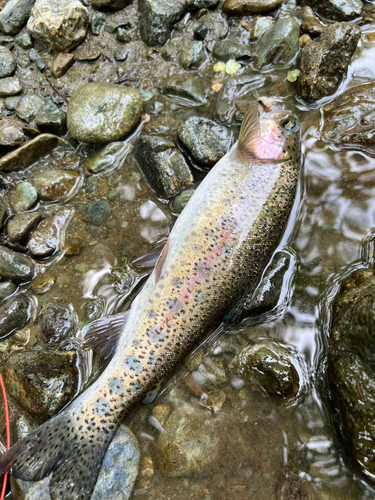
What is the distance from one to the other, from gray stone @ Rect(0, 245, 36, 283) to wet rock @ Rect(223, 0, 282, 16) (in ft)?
Answer: 12.9

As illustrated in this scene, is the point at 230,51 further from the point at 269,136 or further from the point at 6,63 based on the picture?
the point at 6,63

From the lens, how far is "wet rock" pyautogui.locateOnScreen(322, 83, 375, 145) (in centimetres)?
357

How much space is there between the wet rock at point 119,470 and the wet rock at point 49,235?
74.9 inches

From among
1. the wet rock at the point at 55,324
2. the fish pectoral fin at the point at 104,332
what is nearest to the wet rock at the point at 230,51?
the fish pectoral fin at the point at 104,332

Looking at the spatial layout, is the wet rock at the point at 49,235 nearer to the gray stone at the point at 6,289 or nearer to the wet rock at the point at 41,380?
the gray stone at the point at 6,289

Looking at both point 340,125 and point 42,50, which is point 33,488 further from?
point 42,50

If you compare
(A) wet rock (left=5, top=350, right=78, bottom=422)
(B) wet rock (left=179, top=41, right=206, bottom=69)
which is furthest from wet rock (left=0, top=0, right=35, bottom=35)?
(A) wet rock (left=5, top=350, right=78, bottom=422)

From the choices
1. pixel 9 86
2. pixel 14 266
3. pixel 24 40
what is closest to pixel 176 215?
pixel 14 266

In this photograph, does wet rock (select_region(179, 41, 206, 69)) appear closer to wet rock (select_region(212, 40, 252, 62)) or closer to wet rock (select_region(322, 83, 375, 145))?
wet rock (select_region(212, 40, 252, 62))

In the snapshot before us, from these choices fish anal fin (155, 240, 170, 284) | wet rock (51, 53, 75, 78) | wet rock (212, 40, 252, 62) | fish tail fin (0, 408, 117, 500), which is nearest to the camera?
fish tail fin (0, 408, 117, 500)

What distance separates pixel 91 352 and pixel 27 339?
0.64m

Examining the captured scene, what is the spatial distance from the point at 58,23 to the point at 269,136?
119 inches

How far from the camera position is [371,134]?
11.6 ft

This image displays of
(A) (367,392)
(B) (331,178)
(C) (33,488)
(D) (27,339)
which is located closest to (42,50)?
(D) (27,339)
